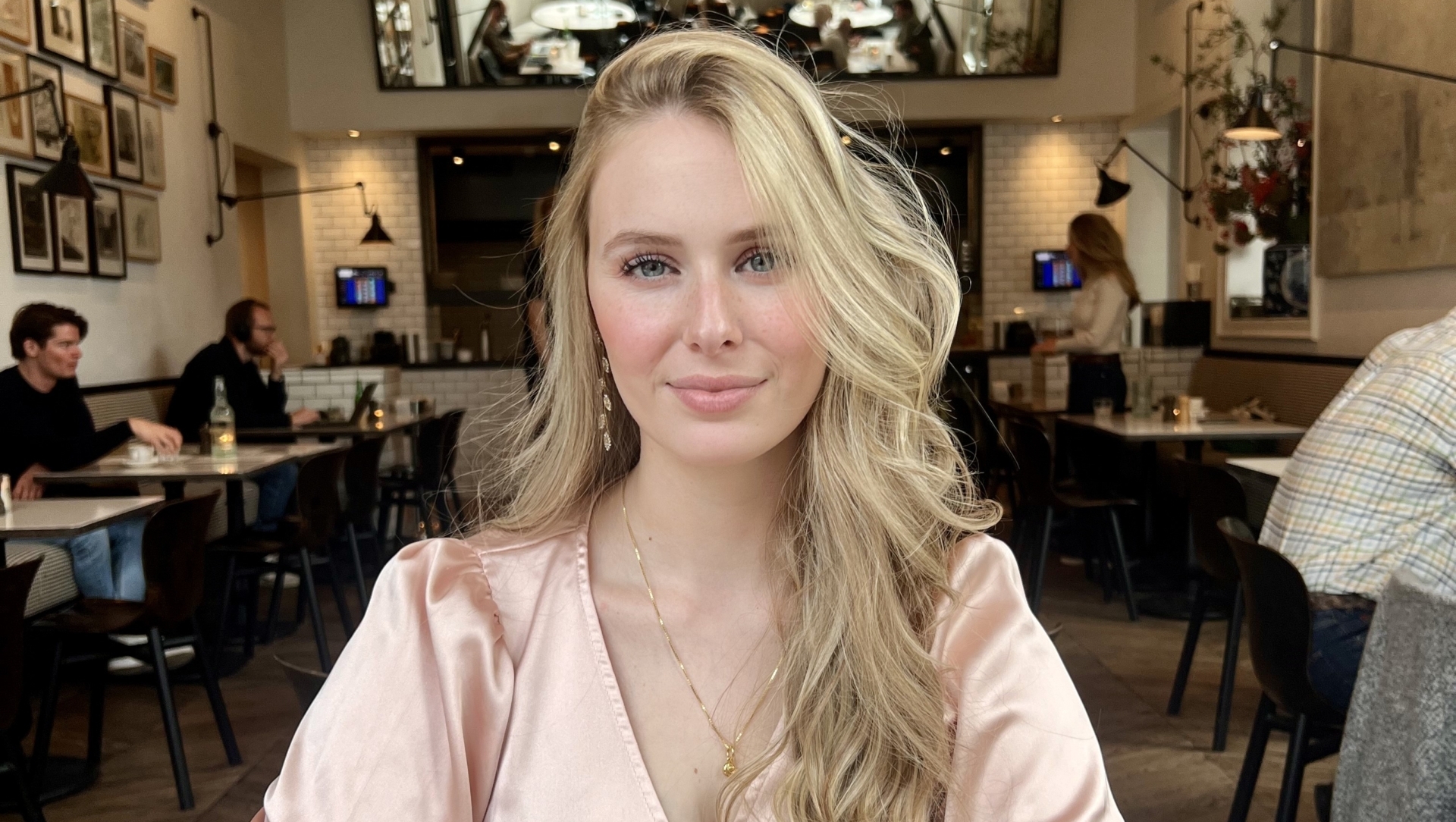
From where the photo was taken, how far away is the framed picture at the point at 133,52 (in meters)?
6.75

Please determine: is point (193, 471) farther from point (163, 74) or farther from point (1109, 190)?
point (1109, 190)

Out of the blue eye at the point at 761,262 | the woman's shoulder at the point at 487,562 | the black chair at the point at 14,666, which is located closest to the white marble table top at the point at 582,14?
the black chair at the point at 14,666

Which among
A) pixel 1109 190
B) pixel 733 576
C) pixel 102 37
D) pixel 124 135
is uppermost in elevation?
pixel 102 37

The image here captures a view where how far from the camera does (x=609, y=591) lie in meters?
1.29

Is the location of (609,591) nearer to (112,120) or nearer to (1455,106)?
Answer: (1455,106)

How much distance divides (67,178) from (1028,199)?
7174 mm

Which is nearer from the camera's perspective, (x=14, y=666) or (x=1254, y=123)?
(x=14, y=666)

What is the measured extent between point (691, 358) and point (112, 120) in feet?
21.6

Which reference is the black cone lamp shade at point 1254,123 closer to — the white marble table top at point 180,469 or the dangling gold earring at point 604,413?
the white marble table top at point 180,469

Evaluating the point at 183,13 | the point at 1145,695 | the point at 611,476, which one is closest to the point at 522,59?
Answer: the point at 183,13

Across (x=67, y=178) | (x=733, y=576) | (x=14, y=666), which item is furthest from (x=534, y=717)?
(x=67, y=178)

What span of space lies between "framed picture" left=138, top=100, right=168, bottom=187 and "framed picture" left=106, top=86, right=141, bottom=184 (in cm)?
7

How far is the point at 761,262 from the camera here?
1.12 meters

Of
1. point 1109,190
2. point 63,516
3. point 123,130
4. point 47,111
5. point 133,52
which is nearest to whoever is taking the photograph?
point 63,516
